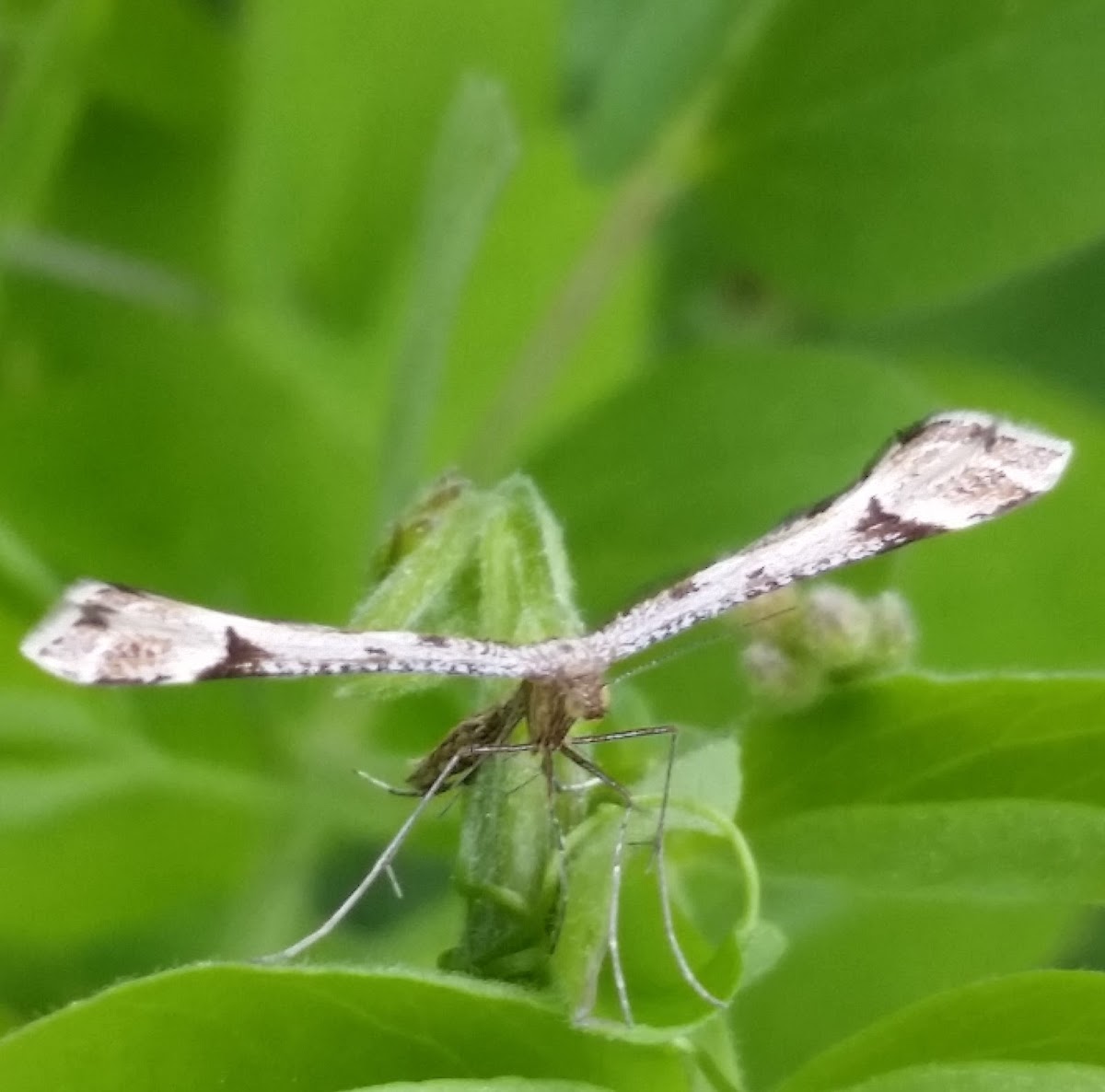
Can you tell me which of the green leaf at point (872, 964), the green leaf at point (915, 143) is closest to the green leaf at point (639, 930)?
the green leaf at point (872, 964)

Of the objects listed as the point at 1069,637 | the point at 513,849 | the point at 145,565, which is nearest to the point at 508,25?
the point at 145,565

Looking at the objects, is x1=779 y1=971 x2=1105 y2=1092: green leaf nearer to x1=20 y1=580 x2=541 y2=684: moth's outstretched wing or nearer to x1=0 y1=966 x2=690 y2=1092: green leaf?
x1=0 y1=966 x2=690 y2=1092: green leaf

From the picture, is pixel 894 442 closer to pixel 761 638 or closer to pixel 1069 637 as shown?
pixel 761 638

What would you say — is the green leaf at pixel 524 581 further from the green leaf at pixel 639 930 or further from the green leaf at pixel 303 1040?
the green leaf at pixel 303 1040

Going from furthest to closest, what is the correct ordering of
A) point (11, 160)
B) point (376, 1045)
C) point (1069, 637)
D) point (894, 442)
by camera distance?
point (1069, 637), point (11, 160), point (894, 442), point (376, 1045)

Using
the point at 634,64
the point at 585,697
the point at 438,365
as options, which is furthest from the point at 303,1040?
the point at 634,64

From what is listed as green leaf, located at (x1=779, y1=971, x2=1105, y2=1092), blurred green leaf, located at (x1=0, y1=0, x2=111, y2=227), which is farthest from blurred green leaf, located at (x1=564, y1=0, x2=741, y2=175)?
green leaf, located at (x1=779, y1=971, x2=1105, y2=1092)
